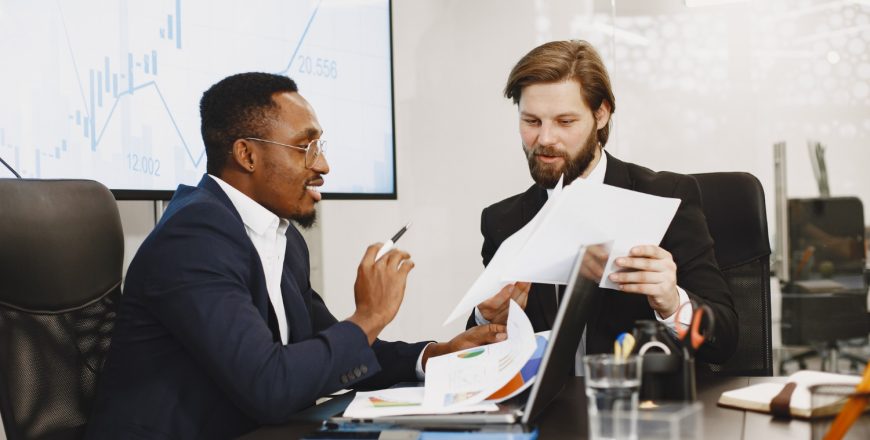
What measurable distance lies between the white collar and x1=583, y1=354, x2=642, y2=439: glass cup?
2.52 ft

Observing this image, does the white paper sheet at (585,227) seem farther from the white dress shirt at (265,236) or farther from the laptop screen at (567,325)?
the white dress shirt at (265,236)

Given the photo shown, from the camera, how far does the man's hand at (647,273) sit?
51.5 inches

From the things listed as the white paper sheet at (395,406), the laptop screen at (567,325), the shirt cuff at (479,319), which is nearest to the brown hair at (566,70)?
the shirt cuff at (479,319)

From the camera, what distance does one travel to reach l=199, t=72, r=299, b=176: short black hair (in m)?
1.55

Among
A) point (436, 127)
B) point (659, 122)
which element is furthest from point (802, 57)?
point (436, 127)

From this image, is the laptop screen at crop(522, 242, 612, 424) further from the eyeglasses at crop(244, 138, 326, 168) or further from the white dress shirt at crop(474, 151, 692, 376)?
the eyeglasses at crop(244, 138, 326, 168)

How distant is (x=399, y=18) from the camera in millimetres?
3506

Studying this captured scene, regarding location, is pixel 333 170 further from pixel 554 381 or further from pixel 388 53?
pixel 554 381

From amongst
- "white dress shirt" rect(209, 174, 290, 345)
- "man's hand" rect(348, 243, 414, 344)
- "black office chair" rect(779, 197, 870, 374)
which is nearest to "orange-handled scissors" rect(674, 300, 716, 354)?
"man's hand" rect(348, 243, 414, 344)

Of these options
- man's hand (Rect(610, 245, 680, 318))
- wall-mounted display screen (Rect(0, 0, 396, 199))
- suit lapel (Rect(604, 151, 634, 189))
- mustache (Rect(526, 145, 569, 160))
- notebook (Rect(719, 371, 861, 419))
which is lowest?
notebook (Rect(719, 371, 861, 419))

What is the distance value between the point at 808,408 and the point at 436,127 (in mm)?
2667

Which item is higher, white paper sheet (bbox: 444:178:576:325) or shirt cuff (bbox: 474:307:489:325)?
white paper sheet (bbox: 444:178:576:325)

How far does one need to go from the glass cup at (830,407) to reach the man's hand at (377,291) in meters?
0.65

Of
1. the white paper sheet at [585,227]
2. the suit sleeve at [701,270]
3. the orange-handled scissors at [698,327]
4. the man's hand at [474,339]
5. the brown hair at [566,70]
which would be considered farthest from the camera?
the brown hair at [566,70]
